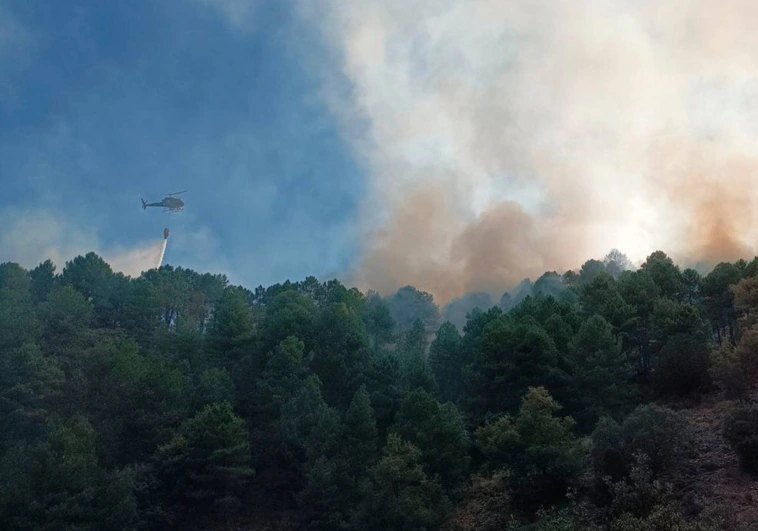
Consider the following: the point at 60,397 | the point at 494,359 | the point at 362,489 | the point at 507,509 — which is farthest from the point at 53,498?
the point at 494,359

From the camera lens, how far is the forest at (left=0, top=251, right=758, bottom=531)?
3934cm

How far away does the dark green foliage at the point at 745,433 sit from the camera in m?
33.9

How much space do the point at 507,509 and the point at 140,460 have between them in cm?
3358

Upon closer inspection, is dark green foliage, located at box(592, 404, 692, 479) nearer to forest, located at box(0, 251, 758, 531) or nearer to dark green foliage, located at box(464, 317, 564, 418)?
forest, located at box(0, 251, 758, 531)

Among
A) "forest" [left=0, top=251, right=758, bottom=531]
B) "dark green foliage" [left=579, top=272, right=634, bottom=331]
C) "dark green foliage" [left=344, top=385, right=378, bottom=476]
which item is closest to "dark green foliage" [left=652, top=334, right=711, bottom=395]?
"forest" [left=0, top=251, right=758, bottom=531]

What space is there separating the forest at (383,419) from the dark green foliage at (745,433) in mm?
83

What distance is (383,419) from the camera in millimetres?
58375

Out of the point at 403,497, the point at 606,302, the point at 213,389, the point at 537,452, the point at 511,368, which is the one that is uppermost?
the point at 606,302

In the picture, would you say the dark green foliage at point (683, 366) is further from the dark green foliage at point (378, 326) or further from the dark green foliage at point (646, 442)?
the dark green foliage at point (378, 326)

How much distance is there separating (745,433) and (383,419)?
31.4m

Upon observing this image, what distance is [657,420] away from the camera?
116ft

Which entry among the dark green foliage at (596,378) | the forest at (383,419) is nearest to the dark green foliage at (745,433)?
the forest at (383,419)

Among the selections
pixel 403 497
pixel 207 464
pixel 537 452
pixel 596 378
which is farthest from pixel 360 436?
pixel 596 378

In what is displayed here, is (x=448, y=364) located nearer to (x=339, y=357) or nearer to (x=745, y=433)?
(x=339, y=357)
